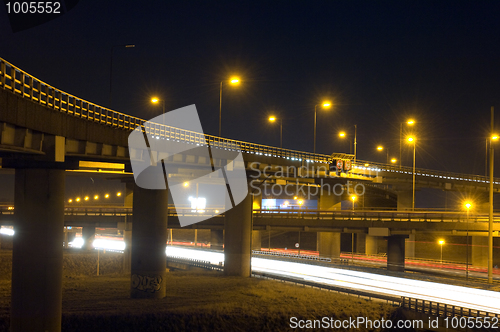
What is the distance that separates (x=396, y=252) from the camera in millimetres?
53344

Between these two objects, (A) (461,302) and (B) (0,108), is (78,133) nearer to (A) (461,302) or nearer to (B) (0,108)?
(B) (0,108)

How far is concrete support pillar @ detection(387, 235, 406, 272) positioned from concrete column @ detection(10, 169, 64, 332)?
40408mm

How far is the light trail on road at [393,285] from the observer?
3016 centimetres

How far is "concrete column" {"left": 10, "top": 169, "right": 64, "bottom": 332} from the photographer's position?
20.0 m

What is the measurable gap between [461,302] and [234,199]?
2169 cm

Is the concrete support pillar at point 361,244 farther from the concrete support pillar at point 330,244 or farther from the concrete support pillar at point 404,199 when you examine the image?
the concrete support pillar at point 330,244

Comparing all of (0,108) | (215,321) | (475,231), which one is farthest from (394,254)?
(0,108)

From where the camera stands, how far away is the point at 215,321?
85.3ft

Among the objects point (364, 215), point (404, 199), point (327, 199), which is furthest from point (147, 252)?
point (404, 199)

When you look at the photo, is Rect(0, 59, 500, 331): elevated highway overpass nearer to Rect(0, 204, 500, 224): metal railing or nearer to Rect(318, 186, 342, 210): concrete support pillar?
Rect(0, 204, 500, 224): metal railing

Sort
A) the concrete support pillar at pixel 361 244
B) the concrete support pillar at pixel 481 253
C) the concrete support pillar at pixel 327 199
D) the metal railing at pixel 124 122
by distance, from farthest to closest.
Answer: the concrete support pillar at pixel 361 244 → the concrete support pillar at pixel 327 199 → the concrete support pillar at pixel 481 253 → the metal railing at pixel 124 122

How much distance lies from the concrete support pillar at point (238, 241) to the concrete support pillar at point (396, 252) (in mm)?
18212

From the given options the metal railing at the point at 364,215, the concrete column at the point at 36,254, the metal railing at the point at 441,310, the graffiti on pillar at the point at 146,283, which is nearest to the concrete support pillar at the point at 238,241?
the graffiti on pillar at the point at 146,283

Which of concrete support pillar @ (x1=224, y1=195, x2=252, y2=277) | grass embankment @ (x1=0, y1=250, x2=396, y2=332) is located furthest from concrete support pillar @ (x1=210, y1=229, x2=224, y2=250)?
grass embankment @ (x1=0, y1=250, x2=396, y2=332)
